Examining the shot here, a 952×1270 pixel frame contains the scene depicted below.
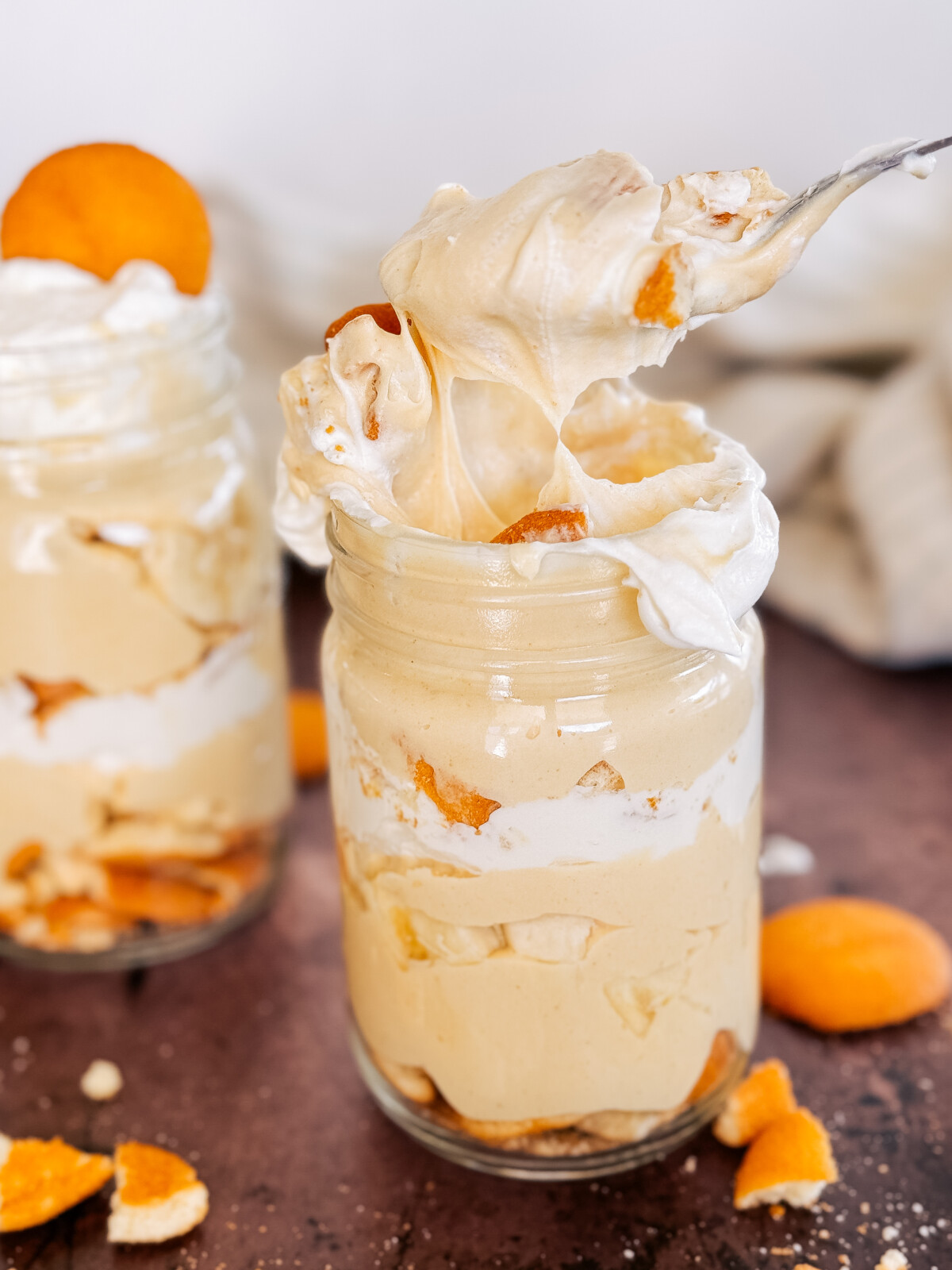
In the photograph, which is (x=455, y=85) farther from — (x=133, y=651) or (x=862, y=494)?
(x=133, y=651)

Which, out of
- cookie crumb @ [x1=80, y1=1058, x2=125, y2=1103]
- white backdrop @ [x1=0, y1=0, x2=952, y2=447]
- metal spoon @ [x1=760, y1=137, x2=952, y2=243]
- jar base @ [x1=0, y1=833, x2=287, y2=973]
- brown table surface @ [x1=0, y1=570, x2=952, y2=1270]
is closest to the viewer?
metal spoon @ [x1=760, y1=137, x2=952, y2=243]

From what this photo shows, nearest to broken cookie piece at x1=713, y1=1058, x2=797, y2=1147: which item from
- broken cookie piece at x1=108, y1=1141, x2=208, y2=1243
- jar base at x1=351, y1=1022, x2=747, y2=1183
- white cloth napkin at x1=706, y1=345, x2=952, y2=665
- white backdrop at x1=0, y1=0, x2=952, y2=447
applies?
jar base at x1=351, y1=1022, x2=747, y2=1183

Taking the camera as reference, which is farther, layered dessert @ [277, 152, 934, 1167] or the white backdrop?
the white backdrop

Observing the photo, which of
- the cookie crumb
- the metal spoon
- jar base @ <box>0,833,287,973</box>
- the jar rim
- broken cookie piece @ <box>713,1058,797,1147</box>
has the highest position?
the metal spoon

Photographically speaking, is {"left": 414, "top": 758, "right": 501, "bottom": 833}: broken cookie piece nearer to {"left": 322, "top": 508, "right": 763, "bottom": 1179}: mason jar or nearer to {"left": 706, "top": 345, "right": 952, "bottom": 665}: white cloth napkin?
{"left": 322, "top": 508, "right": 763, "bottom": 1179}: mason jar

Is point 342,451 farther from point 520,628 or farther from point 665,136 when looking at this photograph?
point 665,136

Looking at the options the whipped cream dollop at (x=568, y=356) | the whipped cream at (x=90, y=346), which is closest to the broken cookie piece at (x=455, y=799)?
the whipped cream dollop at (x=568, y=356)

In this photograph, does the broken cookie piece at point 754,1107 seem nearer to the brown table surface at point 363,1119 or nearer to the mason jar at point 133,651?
the brown table surface at point 363,1119
